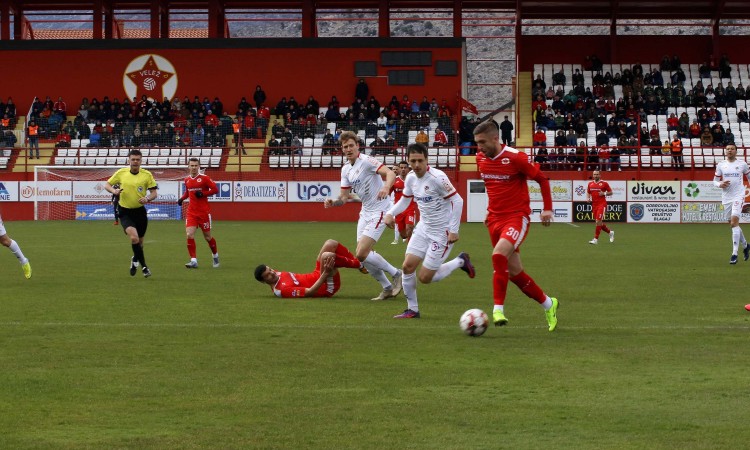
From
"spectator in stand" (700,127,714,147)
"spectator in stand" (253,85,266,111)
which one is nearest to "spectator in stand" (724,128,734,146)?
"spectator in stand" (700,127,714,147)

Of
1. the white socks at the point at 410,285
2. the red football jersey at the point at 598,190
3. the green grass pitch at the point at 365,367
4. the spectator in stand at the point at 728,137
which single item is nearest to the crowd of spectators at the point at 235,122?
the spectator in stand at the point at 728,137

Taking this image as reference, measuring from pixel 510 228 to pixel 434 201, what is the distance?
1.68 m

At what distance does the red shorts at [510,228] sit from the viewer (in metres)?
11.2

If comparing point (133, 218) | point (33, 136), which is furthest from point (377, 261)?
point (33, 136)

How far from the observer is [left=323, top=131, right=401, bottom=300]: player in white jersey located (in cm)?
1426

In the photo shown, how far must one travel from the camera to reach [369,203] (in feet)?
48.8

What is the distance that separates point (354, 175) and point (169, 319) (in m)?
3.73

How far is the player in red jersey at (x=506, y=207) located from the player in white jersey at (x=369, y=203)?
2.79 metres

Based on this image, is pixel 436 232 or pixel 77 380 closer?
pixel 77 380

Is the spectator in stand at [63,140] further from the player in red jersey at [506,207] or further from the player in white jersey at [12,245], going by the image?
the player in red jersey at [506,207]

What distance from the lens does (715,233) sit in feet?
113

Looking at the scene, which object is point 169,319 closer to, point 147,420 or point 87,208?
point 147,420

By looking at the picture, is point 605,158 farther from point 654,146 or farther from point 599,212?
point 599,212

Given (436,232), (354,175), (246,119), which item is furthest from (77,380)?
A: (246,119)
